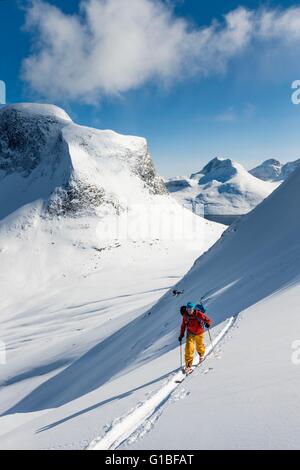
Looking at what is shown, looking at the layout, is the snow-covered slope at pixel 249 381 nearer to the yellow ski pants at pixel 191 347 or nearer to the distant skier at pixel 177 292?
the yellow ski pants at pixel 191 347

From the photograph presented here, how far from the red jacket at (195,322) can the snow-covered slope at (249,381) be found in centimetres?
83

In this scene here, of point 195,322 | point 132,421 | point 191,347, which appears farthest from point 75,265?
point 132,421

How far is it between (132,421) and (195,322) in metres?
4.17

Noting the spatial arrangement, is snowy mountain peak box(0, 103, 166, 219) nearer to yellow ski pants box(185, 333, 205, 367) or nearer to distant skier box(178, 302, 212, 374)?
distant skier box(178, 302, 212, 374)

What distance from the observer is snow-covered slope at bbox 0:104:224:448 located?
10422 millimetres

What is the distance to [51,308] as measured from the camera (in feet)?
126

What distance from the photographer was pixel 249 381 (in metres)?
5.86

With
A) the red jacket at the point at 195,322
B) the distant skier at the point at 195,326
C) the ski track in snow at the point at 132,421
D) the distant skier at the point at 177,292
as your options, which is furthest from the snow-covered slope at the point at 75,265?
the distant skier at the point at 177,292

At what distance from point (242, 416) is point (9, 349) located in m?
28.8

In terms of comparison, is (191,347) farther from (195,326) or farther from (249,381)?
(249,381)

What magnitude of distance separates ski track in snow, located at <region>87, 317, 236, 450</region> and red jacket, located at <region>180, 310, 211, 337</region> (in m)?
2.11

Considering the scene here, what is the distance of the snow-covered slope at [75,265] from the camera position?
1042cm

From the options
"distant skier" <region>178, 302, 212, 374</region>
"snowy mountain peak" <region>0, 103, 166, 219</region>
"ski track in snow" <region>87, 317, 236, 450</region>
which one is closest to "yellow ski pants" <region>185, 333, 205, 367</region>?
"distant skier" <region>178, 302, 212, 374</region>
